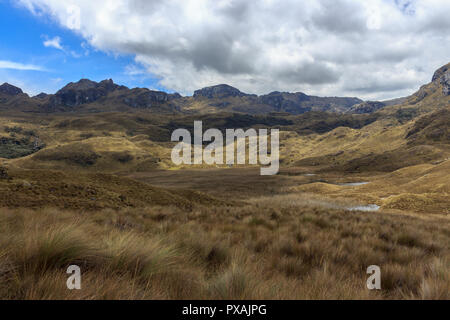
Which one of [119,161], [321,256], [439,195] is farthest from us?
[119,161]

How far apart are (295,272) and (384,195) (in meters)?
41.9

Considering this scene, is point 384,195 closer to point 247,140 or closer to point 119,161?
point 119,161

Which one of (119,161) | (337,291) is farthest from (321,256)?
(119,161)

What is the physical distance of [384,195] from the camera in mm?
38156

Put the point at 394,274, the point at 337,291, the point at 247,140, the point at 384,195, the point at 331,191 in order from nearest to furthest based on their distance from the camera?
the point at 337,291 → the point at 394,274 → the point at 384,195 → the point at 331,191 → the point at 247,140

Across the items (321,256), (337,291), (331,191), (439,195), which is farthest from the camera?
(331,191)

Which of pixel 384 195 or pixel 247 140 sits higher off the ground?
pixel 247 140

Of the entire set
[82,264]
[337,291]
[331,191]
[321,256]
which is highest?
[82,264]

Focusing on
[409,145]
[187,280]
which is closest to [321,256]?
[187,280]

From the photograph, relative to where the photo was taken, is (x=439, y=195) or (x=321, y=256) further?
(x=439, y=195)

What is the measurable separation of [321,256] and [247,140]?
598ft

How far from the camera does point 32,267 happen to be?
2377 mm

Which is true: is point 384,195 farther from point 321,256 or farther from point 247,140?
point 247,140
